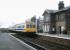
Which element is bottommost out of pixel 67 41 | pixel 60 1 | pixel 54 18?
pixel 67 41

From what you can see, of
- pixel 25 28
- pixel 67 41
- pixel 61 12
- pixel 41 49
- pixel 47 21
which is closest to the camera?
Result: pixel 41 49

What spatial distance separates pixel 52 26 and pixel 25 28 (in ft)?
79.2

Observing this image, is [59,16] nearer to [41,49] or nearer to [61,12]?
[61,12]

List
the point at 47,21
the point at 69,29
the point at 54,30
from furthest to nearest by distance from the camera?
the point at 47,21 → the point at 54,30 → the point at 69,29

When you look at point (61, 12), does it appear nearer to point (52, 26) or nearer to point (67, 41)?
point (52, 26)

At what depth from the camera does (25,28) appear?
1932 inches

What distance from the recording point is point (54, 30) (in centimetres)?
6994

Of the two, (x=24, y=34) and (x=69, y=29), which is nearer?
(x=24, y=34)

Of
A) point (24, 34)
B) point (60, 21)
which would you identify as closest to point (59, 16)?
point (60, 21)

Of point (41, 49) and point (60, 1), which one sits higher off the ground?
point (60, 1)

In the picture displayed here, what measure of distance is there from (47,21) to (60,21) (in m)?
10.4

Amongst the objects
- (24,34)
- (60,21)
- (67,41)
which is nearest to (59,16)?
(60,21)

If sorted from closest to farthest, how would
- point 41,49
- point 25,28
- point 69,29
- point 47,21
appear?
point 41,49 < point 25,28 < point 69,29 < point 47,21

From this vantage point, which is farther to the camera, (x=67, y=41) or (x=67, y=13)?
(x=67, y=13)
